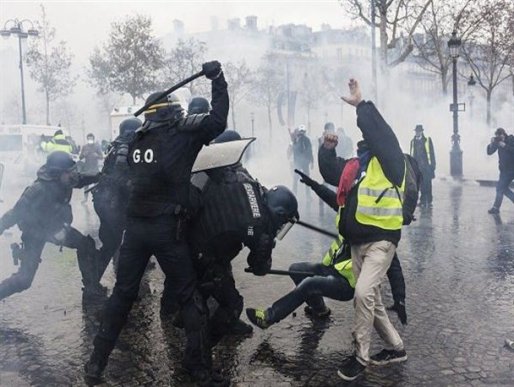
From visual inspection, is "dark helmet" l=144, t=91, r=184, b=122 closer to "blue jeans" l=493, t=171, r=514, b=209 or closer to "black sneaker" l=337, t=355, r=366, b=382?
"black sneaker" l=337, t=355, r=366, b=382

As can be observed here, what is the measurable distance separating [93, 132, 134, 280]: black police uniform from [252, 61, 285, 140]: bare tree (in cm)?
3349

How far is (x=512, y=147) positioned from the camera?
10.0 m

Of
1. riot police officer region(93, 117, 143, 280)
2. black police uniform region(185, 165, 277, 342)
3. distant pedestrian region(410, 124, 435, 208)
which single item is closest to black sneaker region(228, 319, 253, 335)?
black police uniform region(185, 165, 277, 342)

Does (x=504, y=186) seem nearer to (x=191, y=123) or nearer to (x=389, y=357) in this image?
(x=389, y=357)

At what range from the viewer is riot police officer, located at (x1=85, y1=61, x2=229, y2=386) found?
330 cm

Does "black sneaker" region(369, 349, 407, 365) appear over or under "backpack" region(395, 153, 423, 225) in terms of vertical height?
under

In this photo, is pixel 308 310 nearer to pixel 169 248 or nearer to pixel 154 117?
pixel 169 248

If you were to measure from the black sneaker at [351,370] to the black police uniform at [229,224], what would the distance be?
0.73 meters

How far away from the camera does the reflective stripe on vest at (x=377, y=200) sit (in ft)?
11.3

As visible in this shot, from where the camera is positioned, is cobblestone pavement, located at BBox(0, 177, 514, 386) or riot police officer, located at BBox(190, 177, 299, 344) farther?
cobblestone pavement, located at BBox(0, 177, 514, 386)

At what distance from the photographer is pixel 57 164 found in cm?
479

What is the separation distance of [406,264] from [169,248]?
12.5 feet

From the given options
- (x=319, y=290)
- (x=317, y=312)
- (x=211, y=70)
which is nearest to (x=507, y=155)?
(x=317, y=312)

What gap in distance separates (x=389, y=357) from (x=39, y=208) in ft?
9.52
